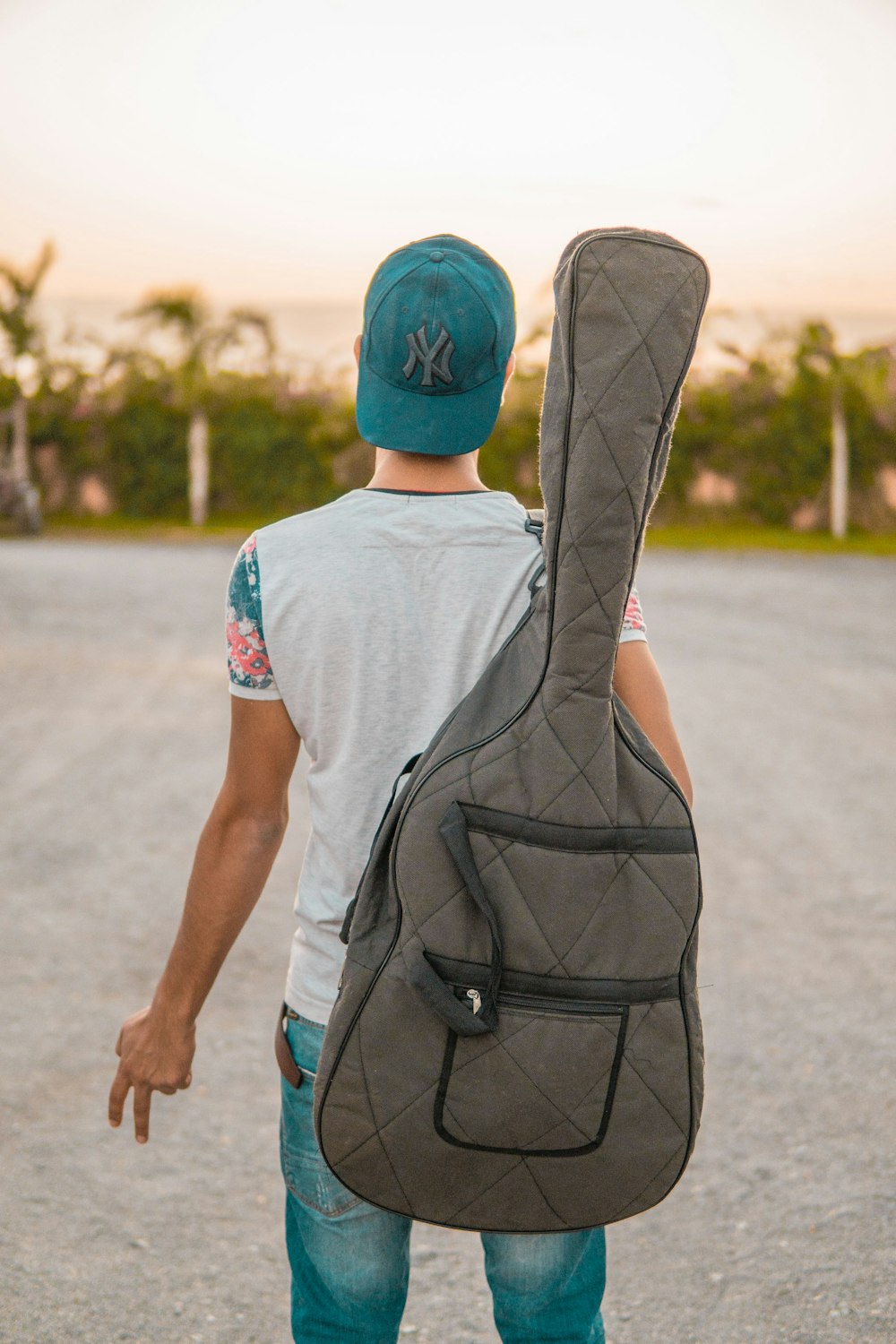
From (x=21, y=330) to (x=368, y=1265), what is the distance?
2927 centimetres

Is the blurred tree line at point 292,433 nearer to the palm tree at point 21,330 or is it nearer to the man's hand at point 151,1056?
the palm tree at point 21,330

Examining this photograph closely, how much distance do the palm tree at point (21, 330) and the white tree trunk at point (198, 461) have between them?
3625mm

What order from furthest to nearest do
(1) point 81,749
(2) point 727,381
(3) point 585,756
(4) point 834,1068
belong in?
(2) point 727,381 < (1) point 81,749 < (4) point 834,1068 < (3) point 585,756

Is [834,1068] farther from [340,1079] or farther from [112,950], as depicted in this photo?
[340,1079]

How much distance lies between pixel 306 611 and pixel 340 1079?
1.75 feet

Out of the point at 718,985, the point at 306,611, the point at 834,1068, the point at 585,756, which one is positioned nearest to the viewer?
the point at 585,756

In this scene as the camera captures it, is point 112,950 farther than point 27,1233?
Yes

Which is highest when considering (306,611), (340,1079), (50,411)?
(306,611)

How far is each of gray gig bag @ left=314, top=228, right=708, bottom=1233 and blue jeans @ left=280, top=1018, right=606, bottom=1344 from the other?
189 millimetres

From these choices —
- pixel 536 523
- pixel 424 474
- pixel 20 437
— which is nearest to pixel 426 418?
pixel 424 474

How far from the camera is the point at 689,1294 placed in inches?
108

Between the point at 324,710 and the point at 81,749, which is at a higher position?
the point at 324,710

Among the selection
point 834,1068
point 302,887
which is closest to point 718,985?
point 834,1068

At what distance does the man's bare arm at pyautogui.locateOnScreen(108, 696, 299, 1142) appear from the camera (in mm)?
1656
